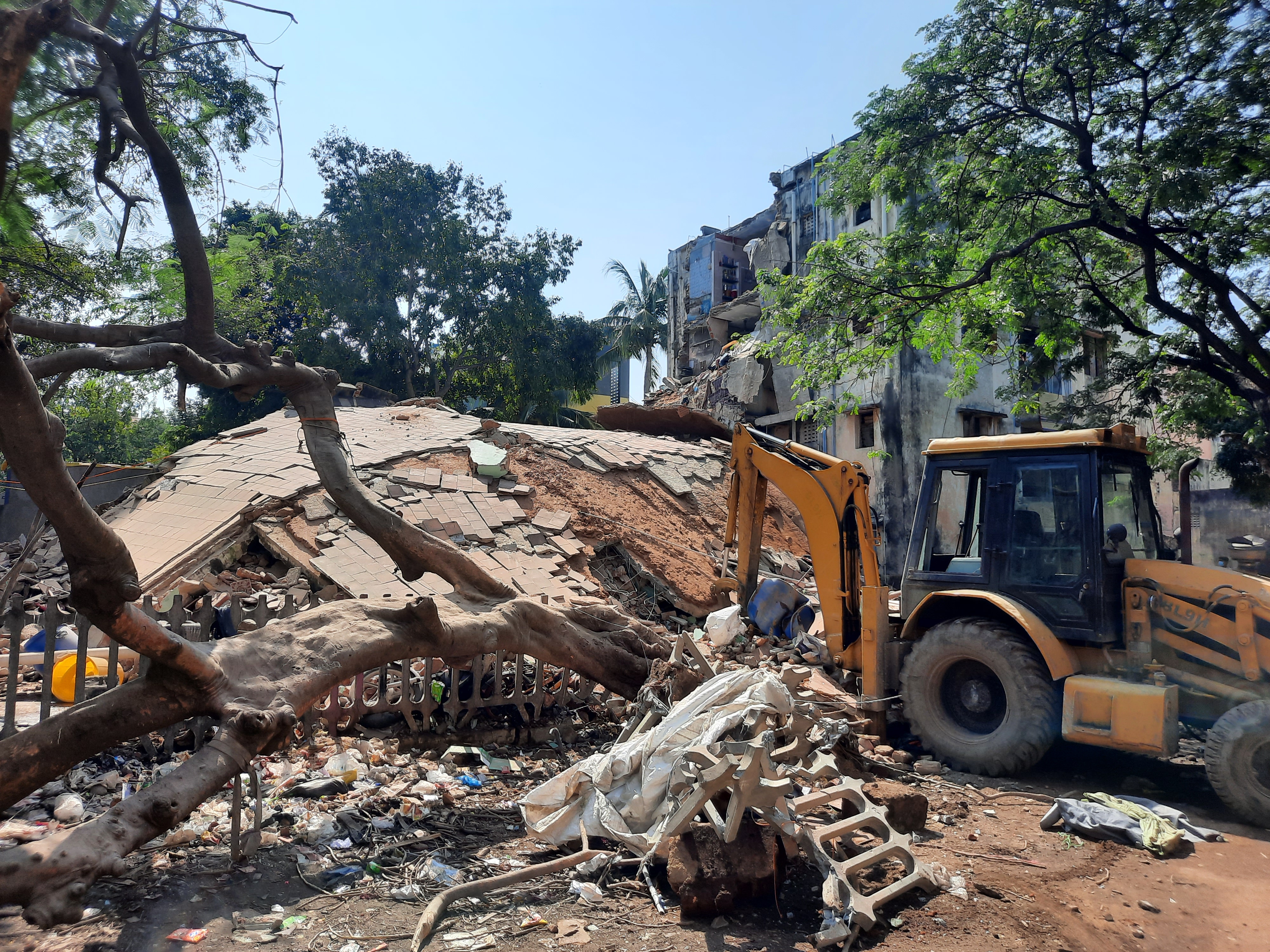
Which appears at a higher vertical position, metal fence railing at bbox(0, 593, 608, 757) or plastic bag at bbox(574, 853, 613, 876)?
metal fence railing at bbox(0, 593, 608, 757)

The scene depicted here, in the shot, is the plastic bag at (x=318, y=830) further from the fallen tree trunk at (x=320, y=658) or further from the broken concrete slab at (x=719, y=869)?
the broken concrete slab at (x=719, y=869)

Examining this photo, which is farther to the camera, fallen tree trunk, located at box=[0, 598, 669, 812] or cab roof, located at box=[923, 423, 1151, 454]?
cab roof, located at box=[923, 423, 1151, 454]

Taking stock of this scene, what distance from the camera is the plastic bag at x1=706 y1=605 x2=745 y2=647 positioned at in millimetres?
9492

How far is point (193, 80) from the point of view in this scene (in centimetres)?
659

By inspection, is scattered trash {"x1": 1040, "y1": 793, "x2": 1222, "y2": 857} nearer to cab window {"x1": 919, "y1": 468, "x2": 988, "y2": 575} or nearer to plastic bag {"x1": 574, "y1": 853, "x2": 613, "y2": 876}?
cab window {"x1": 919, "y1": 468, "x2": 988, "y2": 575}

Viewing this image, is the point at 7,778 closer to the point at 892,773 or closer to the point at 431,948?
the point at 431,948

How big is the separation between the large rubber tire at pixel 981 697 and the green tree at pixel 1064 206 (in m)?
4.84

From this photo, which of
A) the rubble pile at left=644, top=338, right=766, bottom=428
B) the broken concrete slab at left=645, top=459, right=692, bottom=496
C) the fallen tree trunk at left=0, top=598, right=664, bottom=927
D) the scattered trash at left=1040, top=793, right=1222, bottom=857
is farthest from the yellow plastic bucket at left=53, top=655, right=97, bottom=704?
the rubble pile at left=644, top=338, right=766, bottom=428

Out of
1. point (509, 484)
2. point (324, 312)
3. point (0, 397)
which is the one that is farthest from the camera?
point (324, 312)

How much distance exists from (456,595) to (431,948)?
2.90m

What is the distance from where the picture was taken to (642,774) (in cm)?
439

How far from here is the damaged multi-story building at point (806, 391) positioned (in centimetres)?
2019

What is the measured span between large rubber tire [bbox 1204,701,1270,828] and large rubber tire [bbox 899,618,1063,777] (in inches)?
39.3

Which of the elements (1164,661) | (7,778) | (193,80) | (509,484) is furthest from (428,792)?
(509,484)
